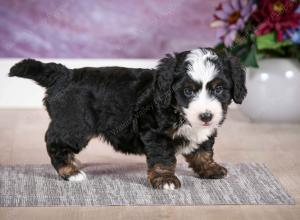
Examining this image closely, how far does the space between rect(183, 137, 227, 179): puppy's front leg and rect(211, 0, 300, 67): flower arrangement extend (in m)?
1.47

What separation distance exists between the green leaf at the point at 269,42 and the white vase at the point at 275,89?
11 centimetres

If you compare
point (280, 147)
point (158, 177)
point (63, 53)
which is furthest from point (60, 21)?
point (158, 177)

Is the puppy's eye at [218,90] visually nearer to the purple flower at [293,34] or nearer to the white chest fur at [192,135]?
the white chest fur at [192,135]

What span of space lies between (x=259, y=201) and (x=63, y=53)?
261 cm

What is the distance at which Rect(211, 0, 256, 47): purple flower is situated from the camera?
4.80 m

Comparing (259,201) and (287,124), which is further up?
(259,201)

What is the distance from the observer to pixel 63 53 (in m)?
5.25

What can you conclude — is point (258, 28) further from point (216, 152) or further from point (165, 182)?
point (165, 182)

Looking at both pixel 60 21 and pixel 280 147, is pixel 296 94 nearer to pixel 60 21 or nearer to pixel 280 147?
pixel 280 147

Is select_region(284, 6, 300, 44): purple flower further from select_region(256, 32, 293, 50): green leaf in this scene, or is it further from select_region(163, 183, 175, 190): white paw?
select_region(163, 183, 175, 190): white paw

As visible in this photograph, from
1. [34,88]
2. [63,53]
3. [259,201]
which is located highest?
[259,201]

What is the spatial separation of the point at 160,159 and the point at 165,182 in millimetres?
110

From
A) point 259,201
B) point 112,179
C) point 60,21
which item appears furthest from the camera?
point 60,21

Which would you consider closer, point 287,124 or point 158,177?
point 158,177
